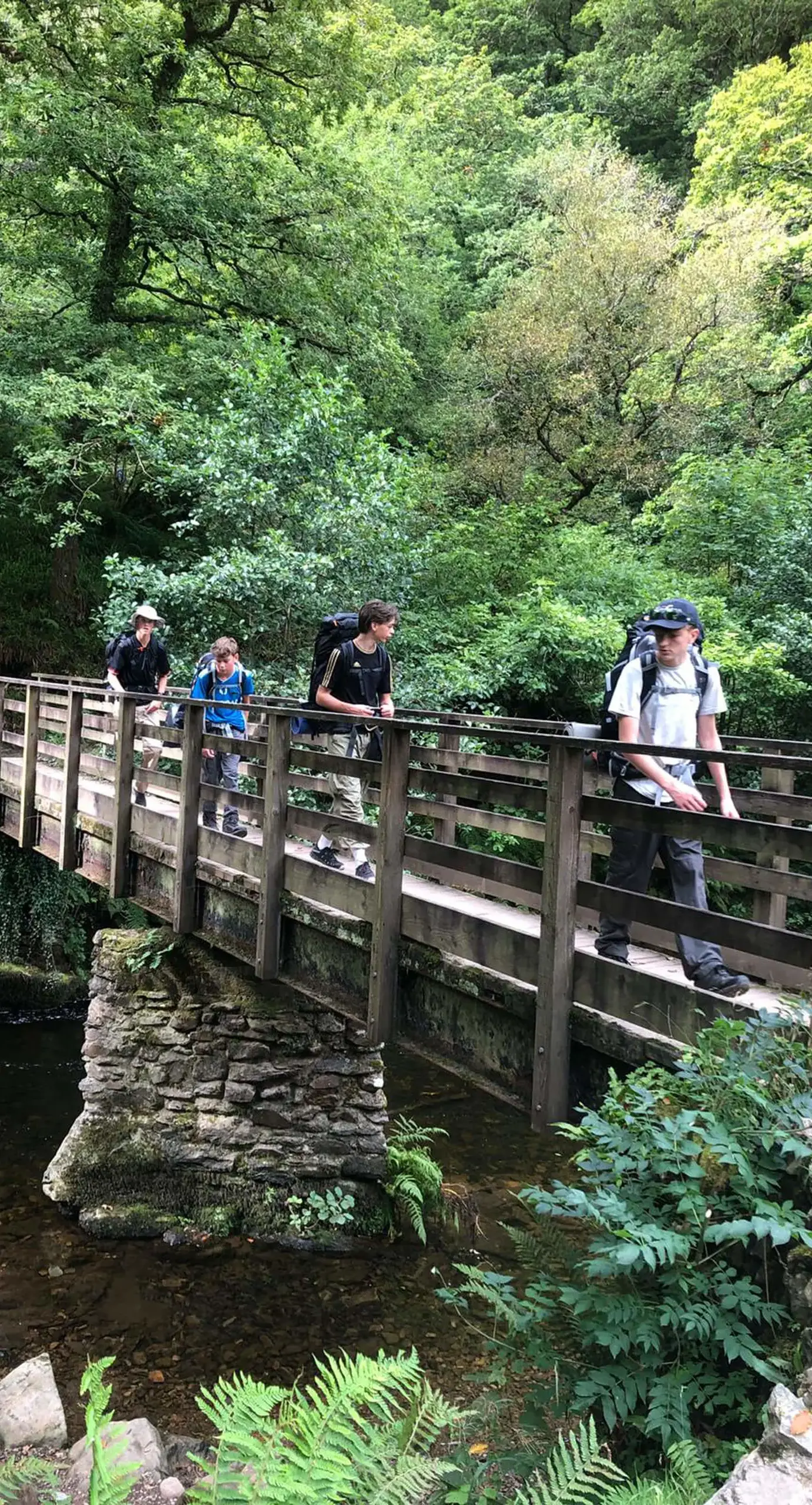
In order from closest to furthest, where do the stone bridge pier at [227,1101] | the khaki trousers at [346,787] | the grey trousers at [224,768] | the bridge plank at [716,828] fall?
the bridge plank at [716,828] < the khaki trousers at [346,787] < the stone bridge pier at [227,1101] < the grey trousers at [224,768]

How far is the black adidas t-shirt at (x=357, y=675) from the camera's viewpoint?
17.6ft

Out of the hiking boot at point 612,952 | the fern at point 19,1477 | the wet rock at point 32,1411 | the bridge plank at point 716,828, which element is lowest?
the wet rock at point 32,1411

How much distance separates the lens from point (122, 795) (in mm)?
6719

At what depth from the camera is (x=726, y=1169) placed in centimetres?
271

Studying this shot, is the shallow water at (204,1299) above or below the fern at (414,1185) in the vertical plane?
below

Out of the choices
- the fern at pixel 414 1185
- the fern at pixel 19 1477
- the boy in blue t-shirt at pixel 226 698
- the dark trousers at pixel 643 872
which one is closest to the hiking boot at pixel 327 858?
the boy in blue t-shirt at pixel 226 698

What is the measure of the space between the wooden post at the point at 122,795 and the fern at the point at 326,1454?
4.24 meters

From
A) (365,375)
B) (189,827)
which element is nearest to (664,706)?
(189,827)

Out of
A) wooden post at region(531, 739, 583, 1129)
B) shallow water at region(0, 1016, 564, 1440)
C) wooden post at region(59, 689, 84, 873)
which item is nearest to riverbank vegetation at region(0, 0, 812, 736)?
wooden post at region(59, 689, 84, 873)

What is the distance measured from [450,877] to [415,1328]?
2911mm

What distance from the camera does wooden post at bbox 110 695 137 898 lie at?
6.67m

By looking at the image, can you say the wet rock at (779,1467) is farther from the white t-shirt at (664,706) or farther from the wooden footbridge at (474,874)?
the white t-shirt at (664,706)

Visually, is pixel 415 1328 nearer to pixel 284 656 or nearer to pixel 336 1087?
pixel 336 1087

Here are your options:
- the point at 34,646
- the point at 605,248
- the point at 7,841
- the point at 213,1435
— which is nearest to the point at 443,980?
the point at 213,1435
